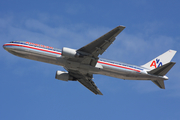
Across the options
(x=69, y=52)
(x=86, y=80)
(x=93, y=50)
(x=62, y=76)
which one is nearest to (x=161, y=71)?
(x=93, y=50)

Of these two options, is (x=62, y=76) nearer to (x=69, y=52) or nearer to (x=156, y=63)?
(x=69, y=52)

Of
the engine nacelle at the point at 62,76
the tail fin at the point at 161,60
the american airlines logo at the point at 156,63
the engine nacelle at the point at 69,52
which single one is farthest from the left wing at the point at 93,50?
the american airlines logo at the point at 156,63

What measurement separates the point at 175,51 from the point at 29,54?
3150cm

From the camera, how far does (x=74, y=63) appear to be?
46094mm

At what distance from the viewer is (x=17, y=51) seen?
46.4 meters

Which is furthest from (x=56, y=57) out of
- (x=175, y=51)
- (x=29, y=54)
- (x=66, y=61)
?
(x=175, y=51)

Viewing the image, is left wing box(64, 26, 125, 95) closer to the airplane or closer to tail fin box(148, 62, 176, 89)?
the airplane

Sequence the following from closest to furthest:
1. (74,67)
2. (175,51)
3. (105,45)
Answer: (105,45), (74,67), (175,51)

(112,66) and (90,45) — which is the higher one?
(90,45)

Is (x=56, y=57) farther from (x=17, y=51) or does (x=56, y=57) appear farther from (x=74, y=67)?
(x=17, y=51)

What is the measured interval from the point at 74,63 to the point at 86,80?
10.4 metres

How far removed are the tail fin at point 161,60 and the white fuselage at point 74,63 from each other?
360 cm

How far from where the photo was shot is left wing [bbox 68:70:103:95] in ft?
174

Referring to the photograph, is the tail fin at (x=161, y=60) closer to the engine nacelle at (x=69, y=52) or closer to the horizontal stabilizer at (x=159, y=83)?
the horizontal stabilizer at (x=159, y=83)
